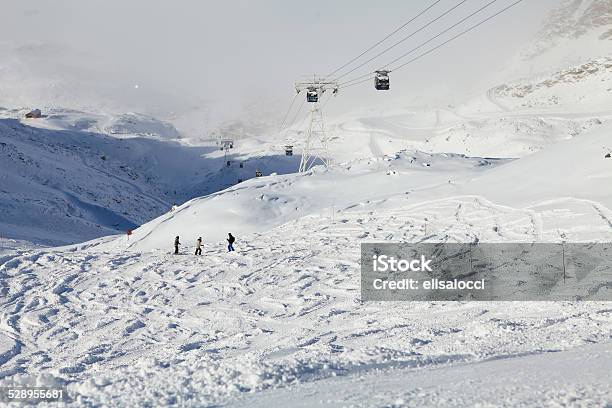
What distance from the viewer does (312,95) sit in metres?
43.5

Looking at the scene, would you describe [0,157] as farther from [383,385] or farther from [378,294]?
[383,385]

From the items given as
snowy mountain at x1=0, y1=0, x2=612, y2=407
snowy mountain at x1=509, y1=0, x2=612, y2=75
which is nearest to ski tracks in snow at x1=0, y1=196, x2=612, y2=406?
snowy mountain at x1=0, y1=0, x2=612, y2=407

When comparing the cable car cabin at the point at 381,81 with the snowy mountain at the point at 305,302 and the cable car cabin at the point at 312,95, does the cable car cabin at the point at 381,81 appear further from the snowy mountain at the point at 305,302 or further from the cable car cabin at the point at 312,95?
the cable car cabin at the point at 312,95

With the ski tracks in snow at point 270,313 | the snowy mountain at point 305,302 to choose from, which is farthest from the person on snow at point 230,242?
the snowy mountain at point 305,302

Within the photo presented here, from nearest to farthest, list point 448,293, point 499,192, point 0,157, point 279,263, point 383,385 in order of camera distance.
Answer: point 383,385
point 448,293
point 279,263
point 499,192
point 0,157

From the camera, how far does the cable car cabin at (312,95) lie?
43.2 m

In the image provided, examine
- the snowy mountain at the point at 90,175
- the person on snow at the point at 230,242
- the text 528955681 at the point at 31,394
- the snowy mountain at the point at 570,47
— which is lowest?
the text 528955681 at the point at 31,394

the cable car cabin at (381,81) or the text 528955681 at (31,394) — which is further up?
the cable car cabin at (381,81)

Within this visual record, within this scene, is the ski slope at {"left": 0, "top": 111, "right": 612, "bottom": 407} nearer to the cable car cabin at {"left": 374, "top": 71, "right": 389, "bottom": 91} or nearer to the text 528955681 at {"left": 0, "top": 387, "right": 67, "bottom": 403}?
the text 528955681 at {"left": 0, "top": 387, "right": 67, "bottom": 403}

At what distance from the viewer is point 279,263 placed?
2334cm

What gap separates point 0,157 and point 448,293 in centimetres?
6741

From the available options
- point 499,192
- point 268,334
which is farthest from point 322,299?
point 499,192

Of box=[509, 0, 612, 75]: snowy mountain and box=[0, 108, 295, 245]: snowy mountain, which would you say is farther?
box=[509, 0, 612, 75]: snowy mountain

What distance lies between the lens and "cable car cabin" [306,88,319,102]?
43.2m
